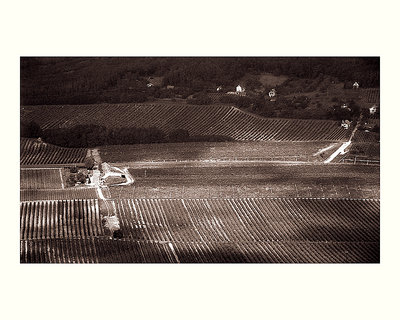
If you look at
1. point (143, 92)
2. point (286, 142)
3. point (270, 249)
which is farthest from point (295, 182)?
point (143, 92)

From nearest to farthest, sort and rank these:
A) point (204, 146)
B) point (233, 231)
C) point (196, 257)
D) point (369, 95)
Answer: point (196, 257) → point (233, 231) → point (369, 95) → point (204, 146)

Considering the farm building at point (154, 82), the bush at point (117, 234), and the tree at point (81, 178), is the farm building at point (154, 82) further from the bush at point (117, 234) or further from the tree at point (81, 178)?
the bush at point (117, 234)

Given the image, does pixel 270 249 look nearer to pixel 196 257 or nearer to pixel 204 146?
pixel 196 257

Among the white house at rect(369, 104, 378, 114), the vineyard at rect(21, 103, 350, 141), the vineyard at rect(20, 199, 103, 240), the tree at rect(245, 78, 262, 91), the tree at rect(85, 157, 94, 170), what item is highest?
the tree at rect(245, 78, 262, 91)

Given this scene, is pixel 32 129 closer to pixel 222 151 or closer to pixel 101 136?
pixel 101 136

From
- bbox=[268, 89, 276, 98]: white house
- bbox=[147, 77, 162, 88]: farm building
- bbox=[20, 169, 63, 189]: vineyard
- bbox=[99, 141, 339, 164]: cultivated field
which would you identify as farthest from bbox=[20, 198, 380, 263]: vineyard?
bbox=[268, 89, 276, 98]: white house

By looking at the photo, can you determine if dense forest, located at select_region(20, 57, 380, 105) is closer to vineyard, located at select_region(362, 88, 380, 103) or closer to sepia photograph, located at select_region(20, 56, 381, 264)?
sepia photograph, located at select_region(20, 56, 381, 264)
